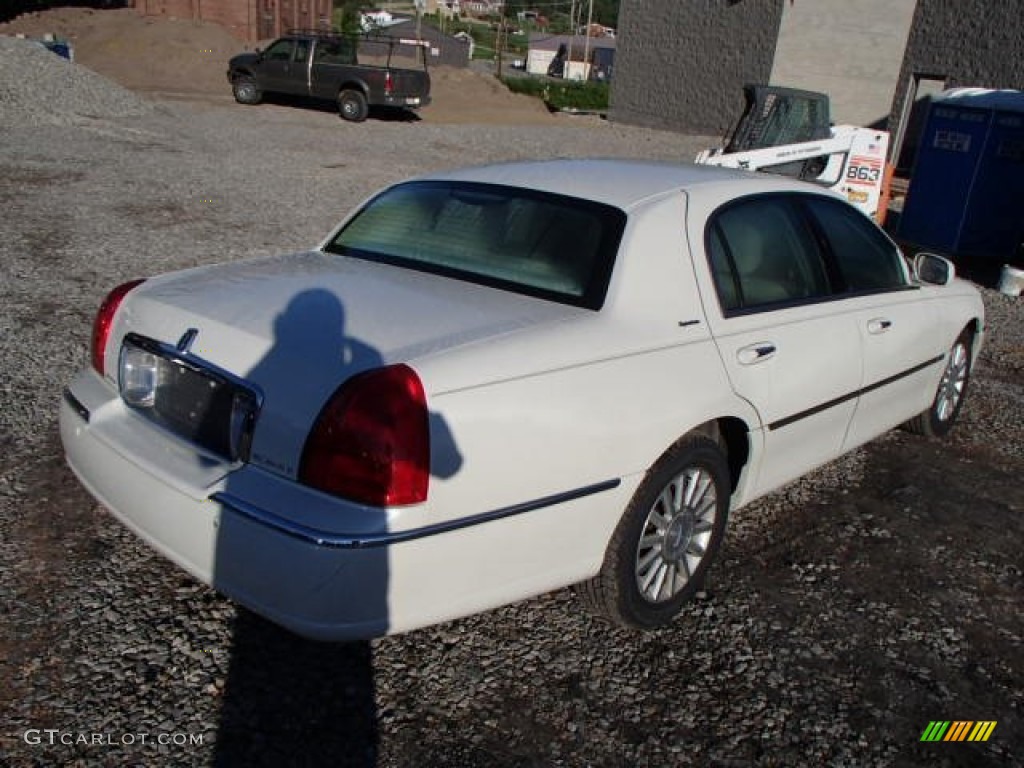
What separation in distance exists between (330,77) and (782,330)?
21.7m

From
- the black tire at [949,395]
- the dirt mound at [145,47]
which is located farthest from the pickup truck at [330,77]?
the black tire at [949,395]

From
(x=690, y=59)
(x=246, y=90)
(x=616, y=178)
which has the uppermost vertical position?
(x=690, y=59)

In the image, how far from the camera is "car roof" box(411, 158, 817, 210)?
10.9 feet

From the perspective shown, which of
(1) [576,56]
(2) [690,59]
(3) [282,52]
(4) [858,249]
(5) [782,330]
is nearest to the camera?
(5) [782,330]

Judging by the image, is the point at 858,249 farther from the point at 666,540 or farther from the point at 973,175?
the point at 973,175

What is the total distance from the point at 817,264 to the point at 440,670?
229 cm

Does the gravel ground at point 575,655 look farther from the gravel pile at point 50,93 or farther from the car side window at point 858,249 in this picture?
the gravel pile at point 50,93

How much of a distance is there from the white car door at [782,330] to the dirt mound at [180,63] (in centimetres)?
2434

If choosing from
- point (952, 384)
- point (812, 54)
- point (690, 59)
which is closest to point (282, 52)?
point (690, 59)

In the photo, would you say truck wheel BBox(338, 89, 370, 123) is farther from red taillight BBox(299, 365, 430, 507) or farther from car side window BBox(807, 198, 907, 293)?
red taillight BBox(299, 365, 430, 507)

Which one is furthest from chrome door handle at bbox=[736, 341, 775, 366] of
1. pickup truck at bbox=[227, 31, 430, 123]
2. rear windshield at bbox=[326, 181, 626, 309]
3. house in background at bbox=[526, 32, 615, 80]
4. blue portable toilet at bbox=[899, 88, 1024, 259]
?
house in background at bbox=[526, 32, 615, 80]

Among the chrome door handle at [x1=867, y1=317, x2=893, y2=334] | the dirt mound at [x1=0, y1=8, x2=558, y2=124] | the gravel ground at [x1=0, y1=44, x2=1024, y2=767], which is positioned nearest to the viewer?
the gravel ground at [x1=0, y1=44, x2=1024, y2=767]

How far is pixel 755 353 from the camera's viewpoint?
3.23 metres

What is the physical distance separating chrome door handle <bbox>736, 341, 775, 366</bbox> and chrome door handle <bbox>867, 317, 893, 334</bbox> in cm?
84
